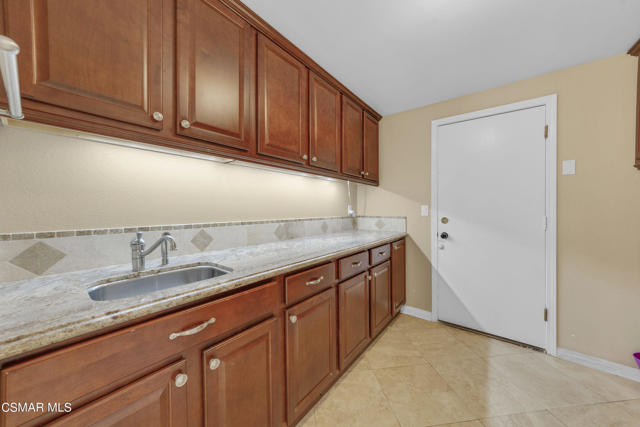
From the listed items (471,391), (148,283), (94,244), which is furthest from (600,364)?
(94,244)

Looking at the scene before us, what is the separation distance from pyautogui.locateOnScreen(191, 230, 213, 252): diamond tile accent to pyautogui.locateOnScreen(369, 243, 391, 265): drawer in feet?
4.01

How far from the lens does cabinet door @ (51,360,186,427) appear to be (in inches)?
23.5

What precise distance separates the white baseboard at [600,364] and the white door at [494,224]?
0.47 ft

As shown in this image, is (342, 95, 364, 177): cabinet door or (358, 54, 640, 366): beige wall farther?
(342, 95, 364, 177): cabinet door

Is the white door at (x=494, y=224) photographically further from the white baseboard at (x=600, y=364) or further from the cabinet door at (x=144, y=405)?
the cabinet door at (x=144, y=405)

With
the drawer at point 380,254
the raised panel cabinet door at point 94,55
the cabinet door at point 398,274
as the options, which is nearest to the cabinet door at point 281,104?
the raised panel cabinet door at point 94,55

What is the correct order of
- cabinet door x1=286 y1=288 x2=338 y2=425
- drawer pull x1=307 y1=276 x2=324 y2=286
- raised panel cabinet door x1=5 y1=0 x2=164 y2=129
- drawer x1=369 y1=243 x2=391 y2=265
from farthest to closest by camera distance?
drawer x1=369 y1=243 x2=391 y2=265
drawer pull x1=307 y1=276 x2=324 y2=286
cabinet door x1=286 y1=288 x2=338 y2=425
raised panel cabinet door x1=5 y1=0 x2=164 y2=129

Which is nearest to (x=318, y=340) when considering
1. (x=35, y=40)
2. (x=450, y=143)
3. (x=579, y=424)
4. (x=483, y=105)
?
(x=579, y=424)

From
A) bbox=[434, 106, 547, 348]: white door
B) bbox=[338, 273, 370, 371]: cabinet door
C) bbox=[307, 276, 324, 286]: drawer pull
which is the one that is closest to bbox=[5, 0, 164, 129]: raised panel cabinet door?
bbox=[307, 276, 324, 286]: drawer pull

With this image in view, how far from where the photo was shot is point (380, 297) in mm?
2090

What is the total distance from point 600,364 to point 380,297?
1637 millimetres

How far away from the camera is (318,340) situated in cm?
136

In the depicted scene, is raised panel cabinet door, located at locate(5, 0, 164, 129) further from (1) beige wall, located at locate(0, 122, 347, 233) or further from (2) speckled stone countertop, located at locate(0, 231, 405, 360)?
(2) speckled stone countertop, located at locate(0, 231, 405, 360)

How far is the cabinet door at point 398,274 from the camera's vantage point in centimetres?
234
